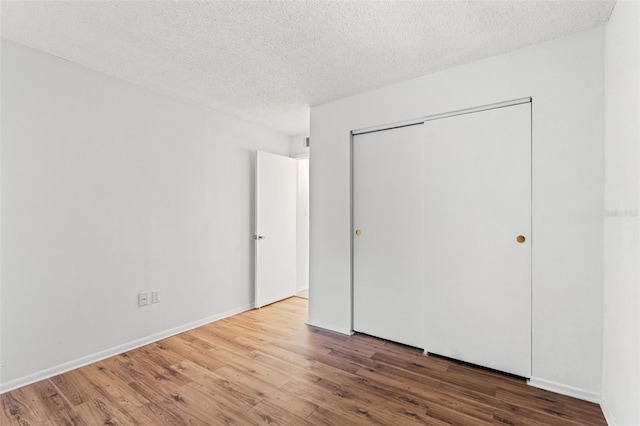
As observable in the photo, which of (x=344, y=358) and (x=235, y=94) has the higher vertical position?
(x=235, y=94)

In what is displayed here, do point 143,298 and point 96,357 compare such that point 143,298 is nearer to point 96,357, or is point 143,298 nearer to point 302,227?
point 96,357

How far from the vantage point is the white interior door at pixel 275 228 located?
155 inches

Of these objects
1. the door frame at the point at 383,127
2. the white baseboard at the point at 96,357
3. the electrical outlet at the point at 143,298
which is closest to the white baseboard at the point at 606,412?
the door frame at the point at 383,127

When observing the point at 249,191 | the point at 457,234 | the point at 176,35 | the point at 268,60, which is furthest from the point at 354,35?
the point at 249,191

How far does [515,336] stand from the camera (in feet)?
7.39

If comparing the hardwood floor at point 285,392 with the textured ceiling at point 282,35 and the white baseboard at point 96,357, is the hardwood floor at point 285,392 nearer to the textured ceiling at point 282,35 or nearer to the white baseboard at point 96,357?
the white baseboard at point 96,357

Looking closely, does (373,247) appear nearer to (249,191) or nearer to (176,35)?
(249,191)

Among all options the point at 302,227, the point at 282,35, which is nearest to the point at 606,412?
the point at 282,35

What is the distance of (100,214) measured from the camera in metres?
2.59

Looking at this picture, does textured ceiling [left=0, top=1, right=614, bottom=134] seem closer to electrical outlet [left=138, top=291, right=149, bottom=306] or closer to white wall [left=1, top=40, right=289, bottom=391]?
white wall [left=1, top=40, right=289, bottom=391]

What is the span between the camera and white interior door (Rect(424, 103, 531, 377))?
2238 mm

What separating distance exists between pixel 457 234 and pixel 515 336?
84 cm

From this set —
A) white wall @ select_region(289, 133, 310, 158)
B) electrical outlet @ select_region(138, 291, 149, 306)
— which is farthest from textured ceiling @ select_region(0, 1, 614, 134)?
electrical outlet @ select_region(138, 291, 149, 306)

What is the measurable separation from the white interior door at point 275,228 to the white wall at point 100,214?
38 cm
